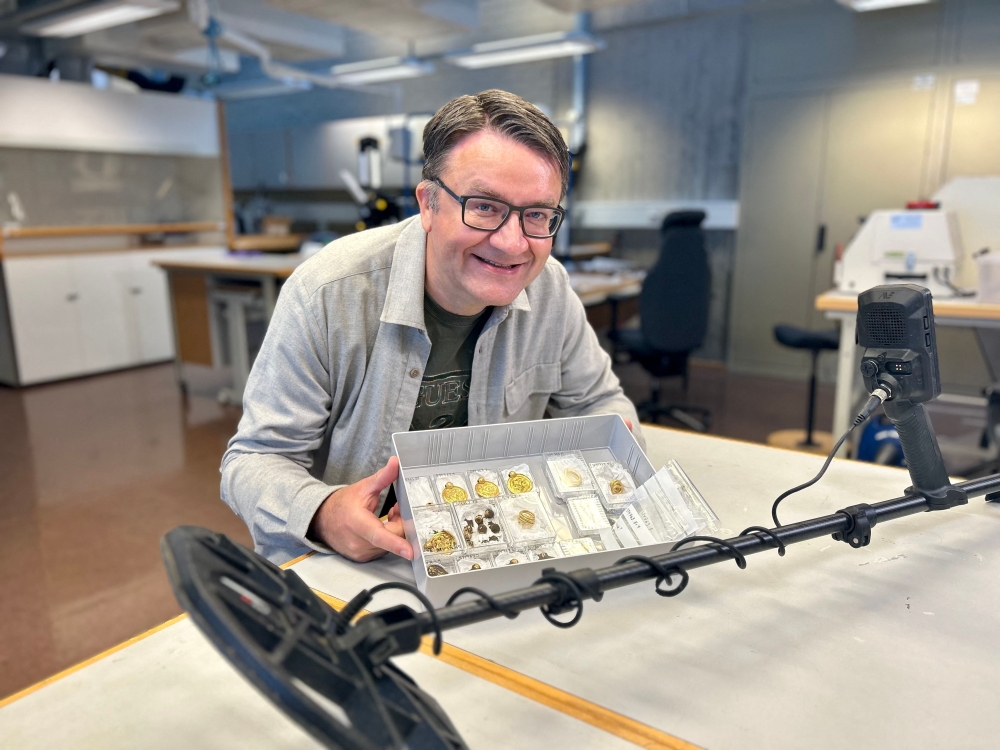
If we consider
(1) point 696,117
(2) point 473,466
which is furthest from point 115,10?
(2) point 473,466

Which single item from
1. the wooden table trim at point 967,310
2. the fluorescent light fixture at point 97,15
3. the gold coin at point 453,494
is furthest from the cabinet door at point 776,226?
the gold coin at point 453,494

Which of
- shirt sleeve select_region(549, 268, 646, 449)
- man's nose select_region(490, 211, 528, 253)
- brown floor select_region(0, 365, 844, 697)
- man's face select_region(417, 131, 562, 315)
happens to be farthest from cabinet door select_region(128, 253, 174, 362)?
man's nose select_region(490, 211, 528, 253)

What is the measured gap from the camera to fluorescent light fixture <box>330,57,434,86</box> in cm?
616

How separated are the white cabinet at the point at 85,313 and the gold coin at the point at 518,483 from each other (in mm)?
5113

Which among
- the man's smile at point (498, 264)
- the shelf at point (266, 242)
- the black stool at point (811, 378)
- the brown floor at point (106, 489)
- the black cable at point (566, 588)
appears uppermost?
the man's smile at point (498, 264)

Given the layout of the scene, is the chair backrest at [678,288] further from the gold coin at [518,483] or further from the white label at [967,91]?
the gold coin at [518,483]

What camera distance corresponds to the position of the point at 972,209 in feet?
9.07

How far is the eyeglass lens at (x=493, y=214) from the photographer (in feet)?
3.28

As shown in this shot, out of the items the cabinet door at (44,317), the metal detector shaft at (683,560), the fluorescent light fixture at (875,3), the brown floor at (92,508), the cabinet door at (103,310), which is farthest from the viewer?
the cabinet door at (103,310)

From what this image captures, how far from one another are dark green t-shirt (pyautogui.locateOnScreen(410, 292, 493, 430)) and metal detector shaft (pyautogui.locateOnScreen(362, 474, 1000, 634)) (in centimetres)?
61

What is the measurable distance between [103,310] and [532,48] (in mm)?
3892

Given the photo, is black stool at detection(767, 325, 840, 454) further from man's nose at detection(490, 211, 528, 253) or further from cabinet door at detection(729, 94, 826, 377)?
man's nose at detection(490, 211, 528, 253)

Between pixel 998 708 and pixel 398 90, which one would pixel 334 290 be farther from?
pixel 398 90

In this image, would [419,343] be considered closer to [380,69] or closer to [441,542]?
[441,542]
